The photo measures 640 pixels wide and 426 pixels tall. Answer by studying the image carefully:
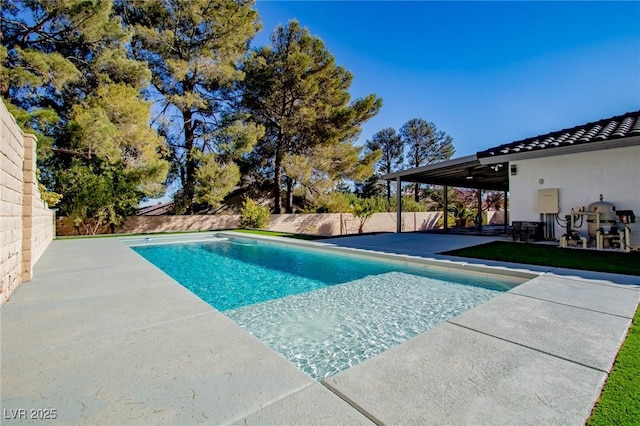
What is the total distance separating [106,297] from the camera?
4.35 m

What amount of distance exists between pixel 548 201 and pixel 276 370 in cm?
1106

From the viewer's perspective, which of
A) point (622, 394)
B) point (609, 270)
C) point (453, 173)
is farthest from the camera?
point (453, 173)

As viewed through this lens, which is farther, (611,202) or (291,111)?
(291,111)

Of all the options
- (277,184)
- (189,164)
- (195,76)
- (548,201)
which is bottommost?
(548,201)

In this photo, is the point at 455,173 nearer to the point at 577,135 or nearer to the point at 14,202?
the point at 577,135

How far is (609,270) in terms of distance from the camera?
229 inches

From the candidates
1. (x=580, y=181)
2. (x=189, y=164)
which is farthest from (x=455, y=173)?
(x=189, y=164)

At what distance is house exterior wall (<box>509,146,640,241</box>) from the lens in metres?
8.59

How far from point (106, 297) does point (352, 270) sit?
5.11 m

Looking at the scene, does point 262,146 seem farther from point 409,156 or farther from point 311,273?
point 409,156

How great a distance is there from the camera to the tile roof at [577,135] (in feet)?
29.0

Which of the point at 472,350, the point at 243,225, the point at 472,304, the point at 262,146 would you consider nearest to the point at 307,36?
the point at 262,146

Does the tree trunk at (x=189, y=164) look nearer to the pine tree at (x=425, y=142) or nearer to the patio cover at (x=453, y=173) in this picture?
the patio cover at (x=453, y=173)

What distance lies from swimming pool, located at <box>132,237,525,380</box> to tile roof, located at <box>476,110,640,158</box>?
5782 millimetres
